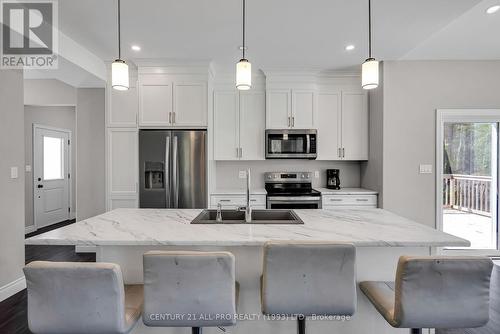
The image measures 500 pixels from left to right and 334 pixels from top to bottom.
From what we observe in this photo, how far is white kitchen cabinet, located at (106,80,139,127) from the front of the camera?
3.52 metres

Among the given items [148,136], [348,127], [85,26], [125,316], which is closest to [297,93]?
[348,127]

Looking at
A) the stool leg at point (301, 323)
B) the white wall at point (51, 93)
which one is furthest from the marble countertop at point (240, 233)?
the white wall at point (51, 93)

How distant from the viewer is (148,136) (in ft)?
11.3

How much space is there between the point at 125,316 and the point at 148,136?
257cm

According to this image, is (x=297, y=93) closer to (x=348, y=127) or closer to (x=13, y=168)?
(x=348, y=127)

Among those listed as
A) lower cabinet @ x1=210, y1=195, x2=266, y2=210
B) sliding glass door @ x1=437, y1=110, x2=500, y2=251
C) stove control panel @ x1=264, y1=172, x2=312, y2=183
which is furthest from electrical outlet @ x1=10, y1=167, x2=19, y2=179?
sliding glass door @ x1=437, y1=110, x2=500, y2=251

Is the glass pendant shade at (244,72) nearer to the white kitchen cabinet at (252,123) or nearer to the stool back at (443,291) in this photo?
the stool back at (443,291)

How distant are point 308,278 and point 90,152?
12.6 ft

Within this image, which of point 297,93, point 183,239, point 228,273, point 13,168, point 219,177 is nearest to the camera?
point 228,273

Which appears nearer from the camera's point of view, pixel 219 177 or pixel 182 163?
pixel 182 163

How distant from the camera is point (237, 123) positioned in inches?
155

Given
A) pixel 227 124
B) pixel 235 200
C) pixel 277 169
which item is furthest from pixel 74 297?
pixel 277 169

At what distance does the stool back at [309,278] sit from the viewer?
4.09 feet

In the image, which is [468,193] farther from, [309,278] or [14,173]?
[14,173]
